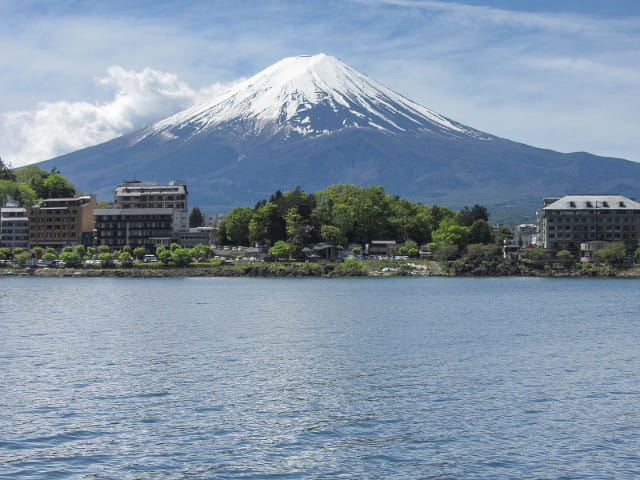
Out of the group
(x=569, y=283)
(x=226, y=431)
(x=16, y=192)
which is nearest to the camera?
(x=226, y=431)

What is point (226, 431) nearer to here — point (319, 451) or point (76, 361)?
point (319, 451)

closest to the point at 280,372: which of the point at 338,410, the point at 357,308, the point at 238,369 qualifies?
the point at 238,369

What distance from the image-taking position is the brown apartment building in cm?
9431

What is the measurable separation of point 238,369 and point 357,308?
20.4m

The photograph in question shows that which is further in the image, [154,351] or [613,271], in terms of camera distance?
[613,271]

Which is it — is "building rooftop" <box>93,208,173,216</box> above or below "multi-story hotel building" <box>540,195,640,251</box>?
above

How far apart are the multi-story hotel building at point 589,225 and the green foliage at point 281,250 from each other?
3042 cm

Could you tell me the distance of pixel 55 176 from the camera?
113 metres

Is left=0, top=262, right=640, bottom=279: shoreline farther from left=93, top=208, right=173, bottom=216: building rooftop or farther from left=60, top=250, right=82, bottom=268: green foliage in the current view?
left=93, top=208, right=173, bottom=216: building rooftop

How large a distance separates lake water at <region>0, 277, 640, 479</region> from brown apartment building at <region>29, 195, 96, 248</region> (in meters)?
58.6

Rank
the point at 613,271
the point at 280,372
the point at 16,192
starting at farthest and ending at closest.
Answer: the point at 16,192 < the point at 613,271 < the point at 280,372

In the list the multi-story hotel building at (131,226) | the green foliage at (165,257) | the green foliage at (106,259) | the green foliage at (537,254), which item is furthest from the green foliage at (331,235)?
the green foliage at (106,259)

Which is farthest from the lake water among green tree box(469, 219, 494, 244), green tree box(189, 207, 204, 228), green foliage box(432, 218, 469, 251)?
green tree box(189, 207, 204, 228)

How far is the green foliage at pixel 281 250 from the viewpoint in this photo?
82.8m
